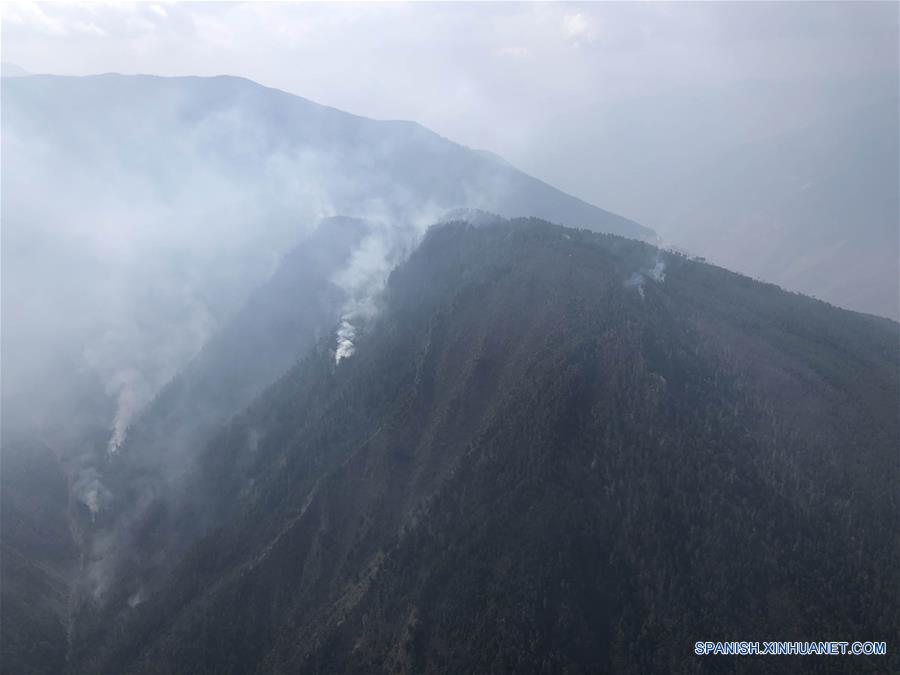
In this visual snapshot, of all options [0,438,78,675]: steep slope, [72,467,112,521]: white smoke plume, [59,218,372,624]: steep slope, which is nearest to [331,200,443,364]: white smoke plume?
[59,218,372,624]: steep slope

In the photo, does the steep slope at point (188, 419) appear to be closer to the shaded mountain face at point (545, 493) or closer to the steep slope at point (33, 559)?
the steep slope at point (33, 559)

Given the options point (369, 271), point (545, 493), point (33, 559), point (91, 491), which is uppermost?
point (369, 271)

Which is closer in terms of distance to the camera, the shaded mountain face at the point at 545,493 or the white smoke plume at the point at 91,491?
the shaded mountain face at the point at 545,493

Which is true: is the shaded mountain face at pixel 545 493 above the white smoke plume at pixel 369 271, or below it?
below

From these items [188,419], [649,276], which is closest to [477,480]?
[649,276]

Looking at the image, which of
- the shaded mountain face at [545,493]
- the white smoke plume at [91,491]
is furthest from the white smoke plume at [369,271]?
the white smoke plume at [91,491]

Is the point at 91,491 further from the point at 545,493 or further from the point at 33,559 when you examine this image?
the point at 545,493

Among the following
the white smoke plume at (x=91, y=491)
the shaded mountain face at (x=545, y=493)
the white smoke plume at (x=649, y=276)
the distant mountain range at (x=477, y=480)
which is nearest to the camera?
the shaded mountain face at (x=545, y=493)

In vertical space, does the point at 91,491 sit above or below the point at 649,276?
below
